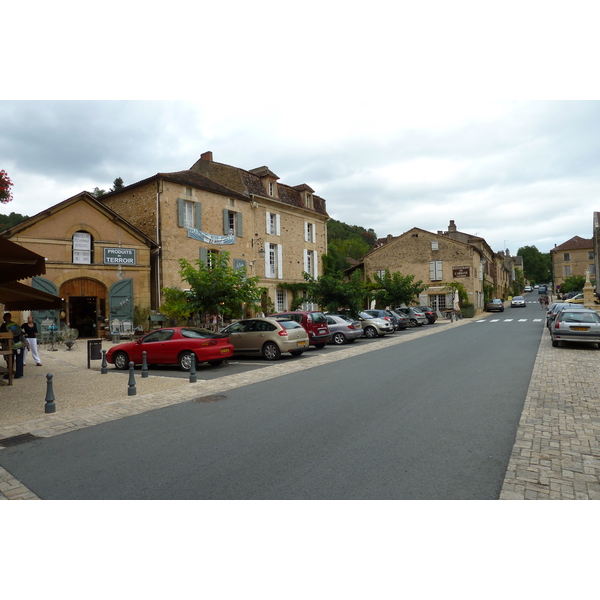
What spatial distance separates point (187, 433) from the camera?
19.7ft

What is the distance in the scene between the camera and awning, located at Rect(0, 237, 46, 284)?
7.58 metres

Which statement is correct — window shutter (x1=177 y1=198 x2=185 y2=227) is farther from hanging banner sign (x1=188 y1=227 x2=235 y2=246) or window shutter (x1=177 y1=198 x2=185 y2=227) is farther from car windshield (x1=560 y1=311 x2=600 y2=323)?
car windshield (x1=560 y1=311 x2=600 y2=323)

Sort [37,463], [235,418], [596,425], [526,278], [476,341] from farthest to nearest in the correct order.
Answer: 1. [526,278]
2. [476,341]
3. [235,418]
4. [596,425]
5. [37,463]

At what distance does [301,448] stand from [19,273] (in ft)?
22.3

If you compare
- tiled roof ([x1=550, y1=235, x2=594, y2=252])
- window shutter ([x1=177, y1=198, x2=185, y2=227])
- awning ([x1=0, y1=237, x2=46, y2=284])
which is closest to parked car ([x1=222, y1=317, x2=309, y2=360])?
awning ([x1=0, y1=237, x2=46, y2=284])

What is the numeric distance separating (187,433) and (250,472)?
1858 millimetres

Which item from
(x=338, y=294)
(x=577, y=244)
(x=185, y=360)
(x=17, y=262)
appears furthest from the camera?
(x=577, y=244)

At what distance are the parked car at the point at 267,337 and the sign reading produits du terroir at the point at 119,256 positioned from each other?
987 cm

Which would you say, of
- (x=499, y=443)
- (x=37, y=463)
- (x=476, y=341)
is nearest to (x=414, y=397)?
(x=499, y=443)

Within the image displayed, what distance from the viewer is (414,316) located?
30.0 meters

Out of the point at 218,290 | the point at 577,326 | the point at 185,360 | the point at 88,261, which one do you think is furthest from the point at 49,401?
the point at 577,326

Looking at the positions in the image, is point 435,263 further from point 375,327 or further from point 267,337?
point 267,337

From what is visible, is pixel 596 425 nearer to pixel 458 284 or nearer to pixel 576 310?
pixel 576 310

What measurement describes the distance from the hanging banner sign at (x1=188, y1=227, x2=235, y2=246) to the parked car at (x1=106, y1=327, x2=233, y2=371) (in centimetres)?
1256
